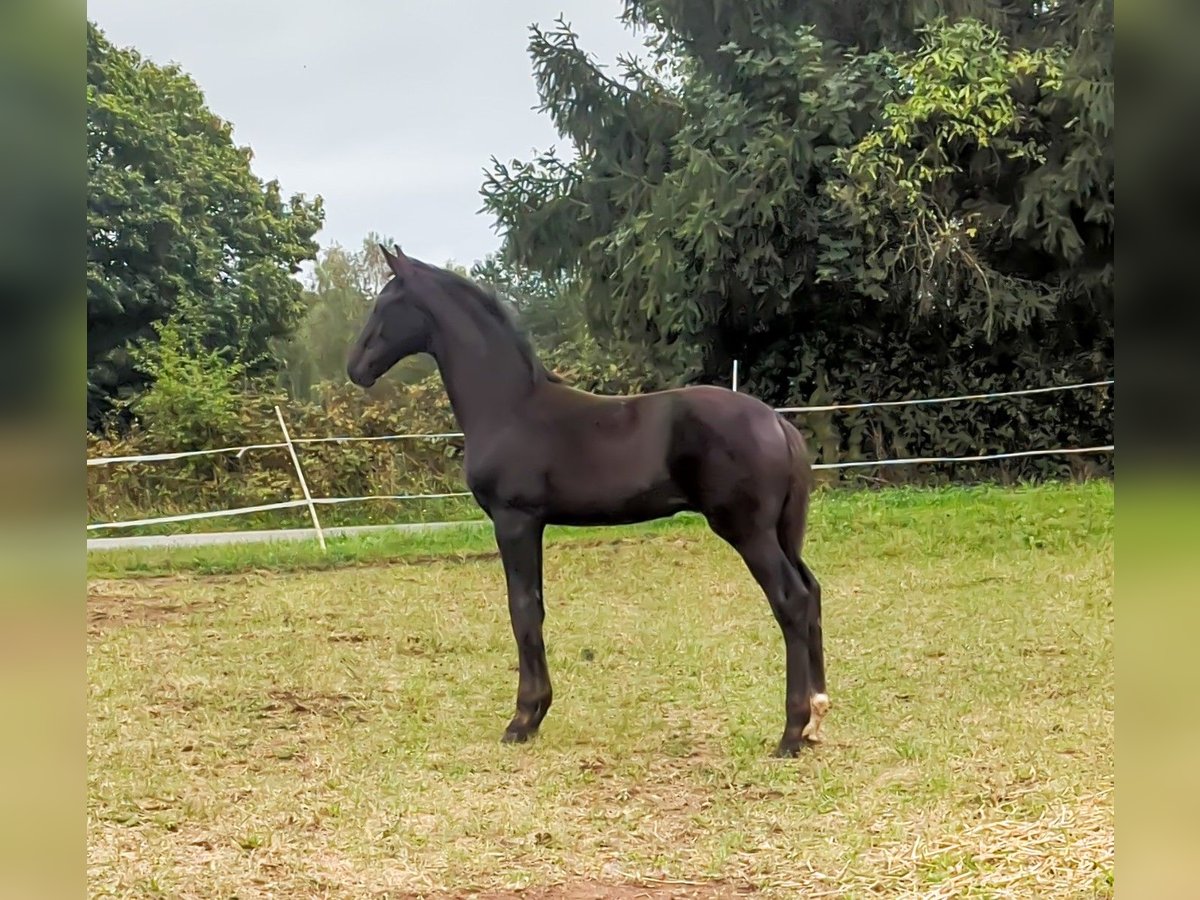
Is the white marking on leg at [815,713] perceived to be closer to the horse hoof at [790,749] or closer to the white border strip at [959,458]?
the horse hoof at [790,749]

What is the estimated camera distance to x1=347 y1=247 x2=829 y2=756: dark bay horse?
3205mm

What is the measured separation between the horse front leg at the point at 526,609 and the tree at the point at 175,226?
19.9 ft

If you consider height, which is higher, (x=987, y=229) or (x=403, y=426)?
(x=987, y=229)

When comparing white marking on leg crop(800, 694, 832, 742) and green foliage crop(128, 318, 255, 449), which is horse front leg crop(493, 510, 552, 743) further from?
green foliage crop(128, 318, 255, 449)

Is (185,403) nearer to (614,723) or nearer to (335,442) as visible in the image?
(335,442)

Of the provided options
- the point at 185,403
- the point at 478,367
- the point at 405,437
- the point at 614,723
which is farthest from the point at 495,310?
the point at 185,403

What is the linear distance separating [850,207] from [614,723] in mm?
5290

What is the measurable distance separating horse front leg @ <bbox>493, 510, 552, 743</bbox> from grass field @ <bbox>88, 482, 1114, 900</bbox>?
0.12 meters

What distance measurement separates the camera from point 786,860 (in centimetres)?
257

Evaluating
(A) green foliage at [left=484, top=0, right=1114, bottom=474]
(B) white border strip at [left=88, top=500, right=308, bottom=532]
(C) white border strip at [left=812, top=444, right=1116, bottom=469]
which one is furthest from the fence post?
(C) white border strip at [left=812, top=444, right=1116, bottom=469]

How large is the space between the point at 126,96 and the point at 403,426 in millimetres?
4999
